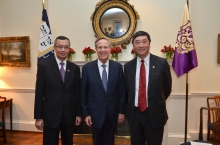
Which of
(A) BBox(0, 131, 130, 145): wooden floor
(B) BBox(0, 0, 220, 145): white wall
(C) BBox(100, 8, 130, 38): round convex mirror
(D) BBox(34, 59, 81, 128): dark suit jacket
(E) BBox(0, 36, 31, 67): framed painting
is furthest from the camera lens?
(E) BBox(0, 36, 31, 67): framed painting

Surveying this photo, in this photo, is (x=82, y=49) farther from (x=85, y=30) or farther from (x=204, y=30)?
(x=204, y=30)

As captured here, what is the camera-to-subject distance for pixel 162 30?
3.31 m

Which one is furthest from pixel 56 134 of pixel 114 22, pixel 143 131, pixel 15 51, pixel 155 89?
pixel 15 51

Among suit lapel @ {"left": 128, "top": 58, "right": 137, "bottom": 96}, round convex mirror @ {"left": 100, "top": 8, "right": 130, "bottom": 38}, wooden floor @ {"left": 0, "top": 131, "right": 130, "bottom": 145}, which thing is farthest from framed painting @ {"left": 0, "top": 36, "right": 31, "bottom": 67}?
suit lapel @ {"left": 128, "top": 58, "right": 137, "bottom": 96}

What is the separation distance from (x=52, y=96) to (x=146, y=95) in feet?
3.18

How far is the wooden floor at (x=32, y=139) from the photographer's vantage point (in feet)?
10.2

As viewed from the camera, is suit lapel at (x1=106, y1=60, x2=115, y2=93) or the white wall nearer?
suit lapel at (x1=106, y1=60, x2=115, y2=93)

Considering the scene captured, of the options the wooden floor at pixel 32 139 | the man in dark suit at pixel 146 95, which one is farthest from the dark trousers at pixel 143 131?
the wooden floor at pixel 32 139

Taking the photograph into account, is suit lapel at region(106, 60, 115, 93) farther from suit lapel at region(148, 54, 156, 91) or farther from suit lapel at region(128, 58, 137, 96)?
suit lapel at region(148, 54, 156, 91)

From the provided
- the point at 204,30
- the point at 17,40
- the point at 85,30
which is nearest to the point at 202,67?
the point at 204,30

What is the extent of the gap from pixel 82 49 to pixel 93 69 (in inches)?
66.6

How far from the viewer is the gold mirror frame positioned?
3.32 metres

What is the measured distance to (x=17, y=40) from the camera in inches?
149

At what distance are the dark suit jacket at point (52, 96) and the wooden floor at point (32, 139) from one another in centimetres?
135
